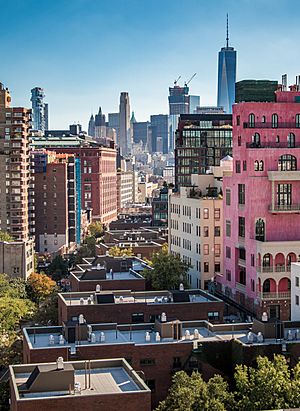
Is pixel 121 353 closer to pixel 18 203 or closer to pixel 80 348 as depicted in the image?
pixel 80 348

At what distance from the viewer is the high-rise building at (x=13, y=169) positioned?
177 meters

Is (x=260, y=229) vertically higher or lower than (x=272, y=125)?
lower

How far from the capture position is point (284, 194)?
91.1 metres

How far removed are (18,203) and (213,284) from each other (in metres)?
80.8

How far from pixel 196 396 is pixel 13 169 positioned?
128 metres

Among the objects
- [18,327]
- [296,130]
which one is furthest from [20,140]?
[296,130]

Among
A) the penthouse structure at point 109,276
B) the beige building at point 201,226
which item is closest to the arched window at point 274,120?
the beige building at point 201,226

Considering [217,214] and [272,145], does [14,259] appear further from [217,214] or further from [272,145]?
[272,145]

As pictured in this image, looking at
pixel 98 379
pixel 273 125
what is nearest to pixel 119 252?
pixel 273 125

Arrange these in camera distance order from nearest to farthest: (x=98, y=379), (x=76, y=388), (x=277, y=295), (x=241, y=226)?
(x=76, y=388) < (x=98, y=379) < (x=277, y=295) < (x=241, y=226)

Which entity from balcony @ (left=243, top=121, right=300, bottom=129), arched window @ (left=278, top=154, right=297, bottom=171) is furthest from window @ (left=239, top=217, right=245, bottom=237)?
balcony @ (left=243, top=121, right=300, bottom=129)

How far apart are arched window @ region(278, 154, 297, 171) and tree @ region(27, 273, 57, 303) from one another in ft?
153

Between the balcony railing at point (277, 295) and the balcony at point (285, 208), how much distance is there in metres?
8.39

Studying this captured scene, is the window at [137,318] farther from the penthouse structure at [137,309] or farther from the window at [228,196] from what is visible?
the window at [228,196]
